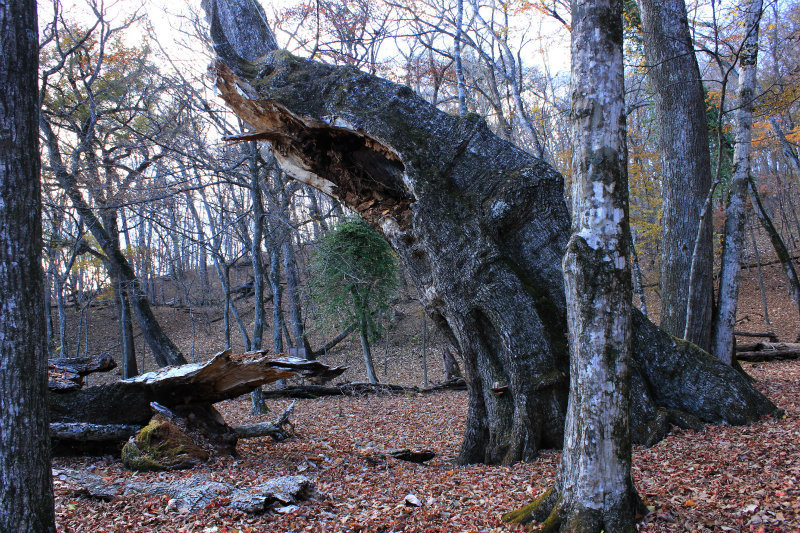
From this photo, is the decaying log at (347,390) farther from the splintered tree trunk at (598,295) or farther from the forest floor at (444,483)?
the splintered tree trunk at (598,295)

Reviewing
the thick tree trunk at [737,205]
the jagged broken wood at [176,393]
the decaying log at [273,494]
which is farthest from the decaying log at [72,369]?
the thick tree trunk at [737,205]

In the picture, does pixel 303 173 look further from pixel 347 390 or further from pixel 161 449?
pixel 347 390

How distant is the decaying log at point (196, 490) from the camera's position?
388cm

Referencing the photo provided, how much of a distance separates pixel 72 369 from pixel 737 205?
31.5ft

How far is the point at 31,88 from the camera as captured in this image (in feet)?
9.71

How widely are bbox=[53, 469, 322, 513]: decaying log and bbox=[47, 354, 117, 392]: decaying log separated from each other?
5.47 ft

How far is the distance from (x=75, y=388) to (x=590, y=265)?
6.03m

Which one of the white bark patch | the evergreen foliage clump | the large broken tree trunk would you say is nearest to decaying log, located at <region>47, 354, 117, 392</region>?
the white bark patch

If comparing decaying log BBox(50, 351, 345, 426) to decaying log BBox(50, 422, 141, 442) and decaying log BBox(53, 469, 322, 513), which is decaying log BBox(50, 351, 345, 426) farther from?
decaying log BBox(53, 469, 322, 513)

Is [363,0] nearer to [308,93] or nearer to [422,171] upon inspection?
[308,93]

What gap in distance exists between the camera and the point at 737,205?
7449 mm

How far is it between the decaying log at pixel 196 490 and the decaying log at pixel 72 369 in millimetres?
1667

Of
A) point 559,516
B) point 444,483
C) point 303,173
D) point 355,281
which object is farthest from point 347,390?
point 559,516

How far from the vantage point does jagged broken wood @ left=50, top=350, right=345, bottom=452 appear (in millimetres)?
5734
